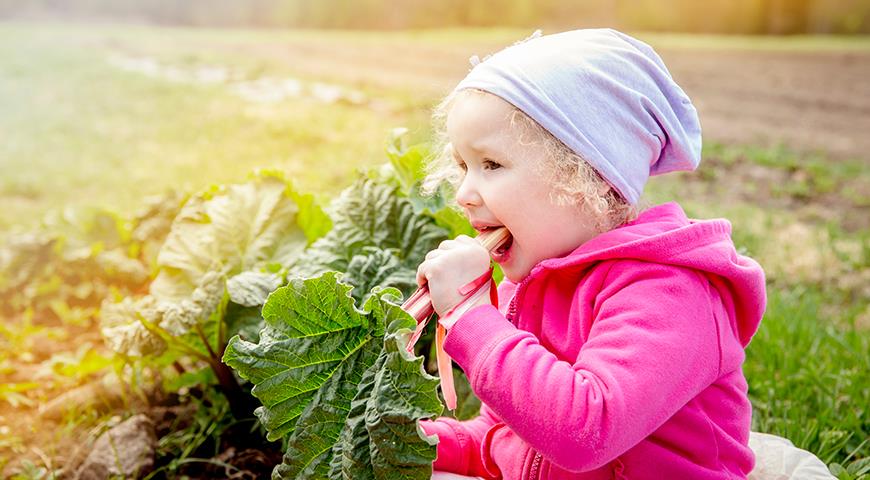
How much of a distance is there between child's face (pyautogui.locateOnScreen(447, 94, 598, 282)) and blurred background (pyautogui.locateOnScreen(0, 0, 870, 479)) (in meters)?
0.29

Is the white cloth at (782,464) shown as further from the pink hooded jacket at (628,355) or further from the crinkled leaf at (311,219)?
the crinkled leaf at (311,219)

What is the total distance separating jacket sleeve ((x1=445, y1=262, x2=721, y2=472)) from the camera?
120cm

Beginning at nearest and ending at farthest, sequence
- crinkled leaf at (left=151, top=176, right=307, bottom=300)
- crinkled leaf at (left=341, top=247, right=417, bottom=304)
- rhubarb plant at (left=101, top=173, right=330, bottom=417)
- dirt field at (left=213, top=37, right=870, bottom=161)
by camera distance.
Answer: crinkled leaf at (left=341, top=247, right=417, bottom=304), rhubarb plant at (left=101, top=173, right=330, bottom=417), crinkled leaf at (left=151, top=176, right=307, bottom=300), dirt field at (left=213, top=37, right=870, bottom=161)

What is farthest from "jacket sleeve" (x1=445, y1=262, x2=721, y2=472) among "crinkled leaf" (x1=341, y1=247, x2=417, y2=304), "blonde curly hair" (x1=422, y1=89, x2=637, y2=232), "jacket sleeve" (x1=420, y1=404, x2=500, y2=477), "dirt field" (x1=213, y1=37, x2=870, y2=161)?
"dirt field" (x1=213, y1=37, x2=870, y2=161)

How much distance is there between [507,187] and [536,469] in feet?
1.63

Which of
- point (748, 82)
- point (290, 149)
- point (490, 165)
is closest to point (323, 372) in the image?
point (490, 165)

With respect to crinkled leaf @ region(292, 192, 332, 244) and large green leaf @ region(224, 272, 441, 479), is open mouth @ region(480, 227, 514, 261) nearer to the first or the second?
large green leaf @ region(224, 272, 441, 479)

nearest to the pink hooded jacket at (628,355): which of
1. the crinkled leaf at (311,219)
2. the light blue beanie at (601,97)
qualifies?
the light blue beanie at (601,97)

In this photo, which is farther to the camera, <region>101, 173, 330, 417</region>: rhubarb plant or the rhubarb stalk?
<region>101, 173, 330, 417</region>: rhubarb plant

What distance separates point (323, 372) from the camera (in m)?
1.45

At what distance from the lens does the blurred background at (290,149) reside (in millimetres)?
2268

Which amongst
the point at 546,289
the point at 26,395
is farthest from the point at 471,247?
the point at 26,395

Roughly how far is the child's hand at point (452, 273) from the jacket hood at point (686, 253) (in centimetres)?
12

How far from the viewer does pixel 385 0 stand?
1095cm
